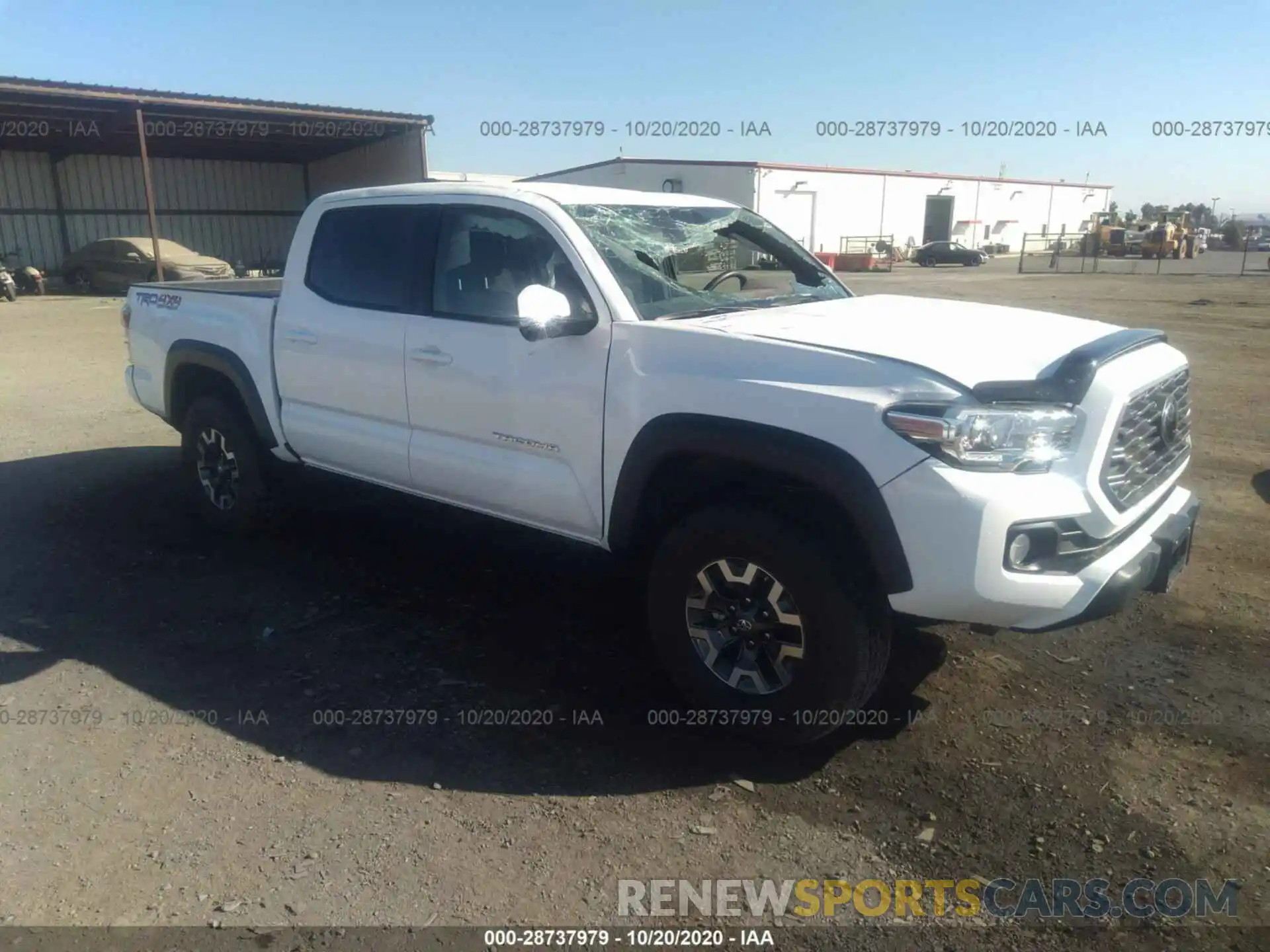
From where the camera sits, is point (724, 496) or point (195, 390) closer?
point (724, 496)

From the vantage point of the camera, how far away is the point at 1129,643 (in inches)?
171

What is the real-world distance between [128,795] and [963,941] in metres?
2.71

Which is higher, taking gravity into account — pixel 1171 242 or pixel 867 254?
pixel 1171 242

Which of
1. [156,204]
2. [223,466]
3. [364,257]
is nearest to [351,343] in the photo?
[364,257]

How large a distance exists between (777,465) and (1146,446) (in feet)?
4.45

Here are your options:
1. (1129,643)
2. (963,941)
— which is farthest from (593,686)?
(1129,643)

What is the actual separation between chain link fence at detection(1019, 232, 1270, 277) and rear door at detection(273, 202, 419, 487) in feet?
111

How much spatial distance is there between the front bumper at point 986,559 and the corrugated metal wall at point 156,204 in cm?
3118

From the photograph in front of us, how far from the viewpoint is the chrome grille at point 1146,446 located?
323 centimetres

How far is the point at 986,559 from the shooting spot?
2.94 metres

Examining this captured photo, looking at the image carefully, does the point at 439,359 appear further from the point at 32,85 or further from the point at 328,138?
the point at 328,138

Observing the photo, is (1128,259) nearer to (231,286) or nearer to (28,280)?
(28,280)

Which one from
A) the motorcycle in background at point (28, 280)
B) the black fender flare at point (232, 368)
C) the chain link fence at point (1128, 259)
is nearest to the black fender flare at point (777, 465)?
the black fender flare at point (232, 368)

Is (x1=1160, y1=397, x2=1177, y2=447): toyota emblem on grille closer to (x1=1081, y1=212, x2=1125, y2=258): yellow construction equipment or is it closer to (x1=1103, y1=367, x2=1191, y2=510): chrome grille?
(x1=1103, y1=367, x2=1191, y2=510): chrome grille
